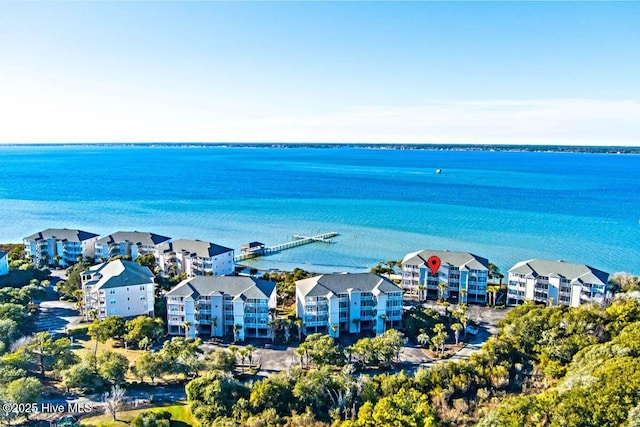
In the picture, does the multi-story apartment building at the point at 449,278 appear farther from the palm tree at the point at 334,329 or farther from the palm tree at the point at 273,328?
the palm tree at the point at 273,328

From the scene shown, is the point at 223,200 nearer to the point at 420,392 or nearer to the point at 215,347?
the point at 215,347

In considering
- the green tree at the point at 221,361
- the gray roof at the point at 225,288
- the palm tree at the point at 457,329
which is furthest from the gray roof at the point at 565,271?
the green tree at the point at 221,361

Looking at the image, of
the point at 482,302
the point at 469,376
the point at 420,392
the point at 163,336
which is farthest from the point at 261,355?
the point at 482,302

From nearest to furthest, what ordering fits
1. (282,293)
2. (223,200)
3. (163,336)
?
(163,336) < (282,293) < (223,200)

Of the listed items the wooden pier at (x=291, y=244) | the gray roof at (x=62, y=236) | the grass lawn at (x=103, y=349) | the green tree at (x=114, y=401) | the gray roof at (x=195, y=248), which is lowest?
the grass lawn at (x=103, y=349)

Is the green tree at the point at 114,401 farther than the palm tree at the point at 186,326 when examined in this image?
No

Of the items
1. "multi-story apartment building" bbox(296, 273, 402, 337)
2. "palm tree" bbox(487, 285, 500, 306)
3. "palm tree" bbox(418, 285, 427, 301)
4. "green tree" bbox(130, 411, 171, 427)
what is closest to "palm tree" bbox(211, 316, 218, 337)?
"multi-story apartment building" bbox(296, 273, 402, 337)
